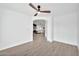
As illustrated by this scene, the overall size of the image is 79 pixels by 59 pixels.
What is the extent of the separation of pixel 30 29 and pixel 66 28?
2851 mm

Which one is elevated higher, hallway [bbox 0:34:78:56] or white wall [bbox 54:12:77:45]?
white wall [bbox 54:12:77:45]

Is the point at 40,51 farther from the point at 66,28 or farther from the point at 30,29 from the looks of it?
the point at 30,29

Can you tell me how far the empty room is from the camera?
3911 millimetres

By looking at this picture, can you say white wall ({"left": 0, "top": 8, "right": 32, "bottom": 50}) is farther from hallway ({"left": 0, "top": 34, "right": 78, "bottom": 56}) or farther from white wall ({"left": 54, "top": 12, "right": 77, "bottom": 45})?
white wall ({"left": 54, "top": 12, "right": 77, "bottom": 45})

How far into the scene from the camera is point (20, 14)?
5.70 meters

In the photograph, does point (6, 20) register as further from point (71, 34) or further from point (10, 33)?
point (71, 34)

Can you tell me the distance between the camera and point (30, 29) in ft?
23.1

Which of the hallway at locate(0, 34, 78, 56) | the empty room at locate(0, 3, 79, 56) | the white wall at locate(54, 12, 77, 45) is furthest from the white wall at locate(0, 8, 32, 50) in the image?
the white wall at locate(54, 12, 77, 45)

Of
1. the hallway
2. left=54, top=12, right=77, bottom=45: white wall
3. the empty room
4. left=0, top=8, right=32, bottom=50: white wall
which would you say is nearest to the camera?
the hallway

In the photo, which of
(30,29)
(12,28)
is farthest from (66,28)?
(12,28)

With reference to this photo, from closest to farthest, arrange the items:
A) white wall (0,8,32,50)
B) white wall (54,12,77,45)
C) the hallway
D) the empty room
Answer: the hallway < the empty room < white wall (0,8,32,50) < white wall (54,12,77,45)

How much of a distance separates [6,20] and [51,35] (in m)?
3.65

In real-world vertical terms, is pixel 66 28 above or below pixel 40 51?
above

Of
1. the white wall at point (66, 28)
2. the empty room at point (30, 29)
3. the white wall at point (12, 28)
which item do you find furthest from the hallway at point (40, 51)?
the white wall at point (66, 28)
